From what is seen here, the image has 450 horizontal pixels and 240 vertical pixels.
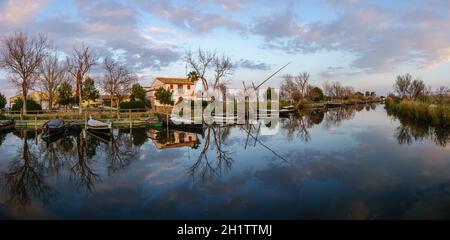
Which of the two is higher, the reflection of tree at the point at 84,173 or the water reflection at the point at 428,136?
the water reflection at the point at 428,136

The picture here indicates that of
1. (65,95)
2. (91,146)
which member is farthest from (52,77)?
(91,146)

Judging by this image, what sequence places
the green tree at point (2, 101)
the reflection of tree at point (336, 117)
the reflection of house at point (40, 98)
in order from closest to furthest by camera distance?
the reflection of tree at point (336, 117)
the green tree at point (2, 101)
the reflection of house at point (40, 98)

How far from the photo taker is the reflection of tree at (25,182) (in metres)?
8.98

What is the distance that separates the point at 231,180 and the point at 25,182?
23.8 feet

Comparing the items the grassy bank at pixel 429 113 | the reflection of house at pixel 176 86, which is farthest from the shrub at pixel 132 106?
the grassy bank at pixel 429 113

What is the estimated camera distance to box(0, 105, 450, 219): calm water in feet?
25.2

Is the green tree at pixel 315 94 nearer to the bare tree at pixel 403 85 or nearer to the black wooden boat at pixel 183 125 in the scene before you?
the bare tree at pixel 403 85

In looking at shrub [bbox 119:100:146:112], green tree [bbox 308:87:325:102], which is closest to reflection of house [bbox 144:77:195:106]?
shrub [bbox 119:100:146:112]

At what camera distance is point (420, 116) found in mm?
27812

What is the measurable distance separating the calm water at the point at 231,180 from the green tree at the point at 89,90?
90.0ft

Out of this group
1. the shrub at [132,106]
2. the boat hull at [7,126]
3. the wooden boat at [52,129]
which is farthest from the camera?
the shrub at [132,106]
